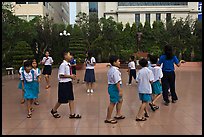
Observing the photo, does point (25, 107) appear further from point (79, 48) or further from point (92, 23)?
point (92, 23)

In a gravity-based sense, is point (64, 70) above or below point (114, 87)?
above

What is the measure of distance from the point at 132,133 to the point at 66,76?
1.94 m

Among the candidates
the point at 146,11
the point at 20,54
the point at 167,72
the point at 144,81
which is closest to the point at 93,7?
the point at 146,11

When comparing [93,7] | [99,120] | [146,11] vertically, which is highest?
[93,7]

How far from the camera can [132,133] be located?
15.8ft

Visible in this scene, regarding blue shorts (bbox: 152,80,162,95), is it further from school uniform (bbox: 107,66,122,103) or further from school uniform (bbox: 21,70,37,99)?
school uniform (bbox: 21,70,37,99)

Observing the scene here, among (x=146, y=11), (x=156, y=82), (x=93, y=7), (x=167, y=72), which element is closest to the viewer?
(x=156, y=82)

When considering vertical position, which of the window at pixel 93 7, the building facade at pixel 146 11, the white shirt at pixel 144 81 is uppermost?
the window at pixel 93 7

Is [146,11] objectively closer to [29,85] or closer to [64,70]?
[29,85]

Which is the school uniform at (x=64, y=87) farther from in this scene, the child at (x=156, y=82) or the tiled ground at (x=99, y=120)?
the child at (x=156, y=82)

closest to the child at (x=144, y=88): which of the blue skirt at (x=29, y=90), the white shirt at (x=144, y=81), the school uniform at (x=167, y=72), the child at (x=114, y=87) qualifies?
the white shirt at (x=144, y=81)

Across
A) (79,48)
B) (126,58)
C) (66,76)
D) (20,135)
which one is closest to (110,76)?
(66,76)

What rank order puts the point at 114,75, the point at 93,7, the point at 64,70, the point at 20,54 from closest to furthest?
the point at 114,75 → the point at 64,70 → the point at 20,54 → the point at 93,7

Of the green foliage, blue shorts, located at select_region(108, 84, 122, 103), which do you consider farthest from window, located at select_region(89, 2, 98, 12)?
blue shorts, located at select_region(108, 84, 122, 103)
